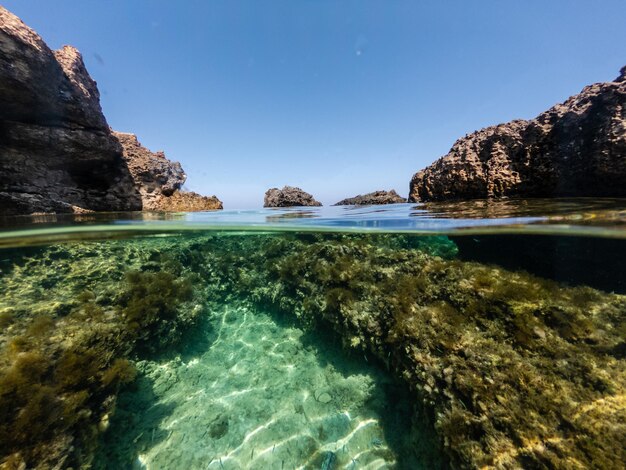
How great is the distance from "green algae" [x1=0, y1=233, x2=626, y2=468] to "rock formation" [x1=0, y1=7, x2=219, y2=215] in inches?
96.8

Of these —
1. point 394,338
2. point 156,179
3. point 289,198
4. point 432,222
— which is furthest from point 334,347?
point 156,179

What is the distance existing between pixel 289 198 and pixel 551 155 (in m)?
11.7

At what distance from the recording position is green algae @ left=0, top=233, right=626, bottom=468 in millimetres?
3594

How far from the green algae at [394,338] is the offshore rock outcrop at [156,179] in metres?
3.82

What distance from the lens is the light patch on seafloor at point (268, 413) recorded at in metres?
5.01

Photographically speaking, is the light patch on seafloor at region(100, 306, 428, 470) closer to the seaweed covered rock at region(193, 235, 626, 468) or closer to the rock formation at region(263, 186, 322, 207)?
the seaweed covered rock at region(193, 235, 626, 468)

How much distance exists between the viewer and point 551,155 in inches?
243

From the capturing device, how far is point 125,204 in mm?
11000

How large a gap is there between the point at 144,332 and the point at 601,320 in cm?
1049

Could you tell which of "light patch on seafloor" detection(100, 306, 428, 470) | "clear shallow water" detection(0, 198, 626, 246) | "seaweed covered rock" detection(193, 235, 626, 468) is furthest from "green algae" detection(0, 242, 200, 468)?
"seaweed covered rock" detection(193, 235, 626, 468)

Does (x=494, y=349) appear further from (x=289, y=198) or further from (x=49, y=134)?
(x=49, y=134)

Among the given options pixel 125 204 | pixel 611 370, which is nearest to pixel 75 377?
pixel 125 204

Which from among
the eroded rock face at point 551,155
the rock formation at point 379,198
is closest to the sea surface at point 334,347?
the eroded rock face at point 551,155

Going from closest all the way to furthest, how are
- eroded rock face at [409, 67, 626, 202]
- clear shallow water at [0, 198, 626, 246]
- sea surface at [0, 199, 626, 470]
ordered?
sea surface at [0, 199, 626, 470]
eroded rock face at [409, 67, 626, 202]
clear shallow water at [0, 198, 626, 246]
